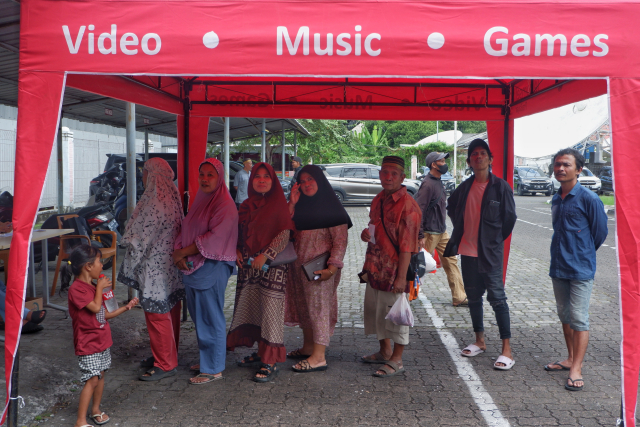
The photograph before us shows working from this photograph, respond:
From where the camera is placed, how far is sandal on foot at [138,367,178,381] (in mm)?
4164

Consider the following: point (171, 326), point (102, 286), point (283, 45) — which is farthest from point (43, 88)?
point (171, 326)

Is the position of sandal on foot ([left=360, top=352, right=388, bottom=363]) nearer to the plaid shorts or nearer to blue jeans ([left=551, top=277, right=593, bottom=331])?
blue jeans ([left=551, top=277, right=593, bottom=331])

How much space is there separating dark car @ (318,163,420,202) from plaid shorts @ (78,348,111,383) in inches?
673

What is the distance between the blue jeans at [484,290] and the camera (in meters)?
4.51

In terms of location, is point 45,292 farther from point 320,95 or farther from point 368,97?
point 368,97

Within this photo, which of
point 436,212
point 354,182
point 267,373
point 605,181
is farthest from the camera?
point 605,181

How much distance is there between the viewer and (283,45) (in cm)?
320

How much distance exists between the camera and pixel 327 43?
3.20m

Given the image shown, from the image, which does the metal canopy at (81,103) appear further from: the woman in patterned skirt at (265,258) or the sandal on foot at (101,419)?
the sandal on foot at (101,419)

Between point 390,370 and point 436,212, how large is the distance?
2582 mm

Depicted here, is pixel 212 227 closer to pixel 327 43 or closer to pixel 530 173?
pixel 327 43

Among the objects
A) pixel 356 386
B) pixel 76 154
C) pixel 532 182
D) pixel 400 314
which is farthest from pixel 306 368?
pixel 532 182

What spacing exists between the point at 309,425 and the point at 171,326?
1387mm

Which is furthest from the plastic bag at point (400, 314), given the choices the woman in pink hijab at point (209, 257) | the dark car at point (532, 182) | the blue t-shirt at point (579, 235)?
the dark car at point (532, 182)
